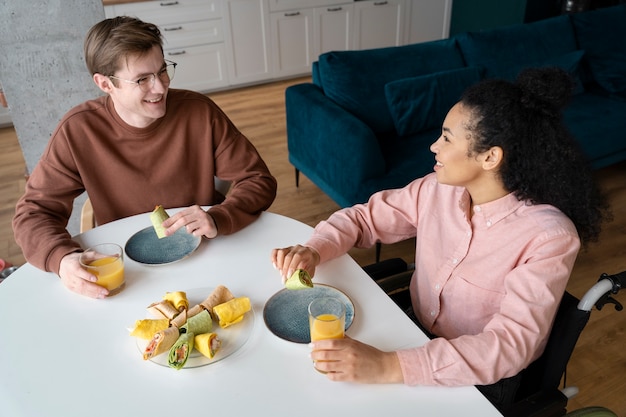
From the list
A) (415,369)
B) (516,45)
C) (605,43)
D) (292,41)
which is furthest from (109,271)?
(292,41)

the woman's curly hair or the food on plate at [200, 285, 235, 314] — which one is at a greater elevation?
the woman's curly hair

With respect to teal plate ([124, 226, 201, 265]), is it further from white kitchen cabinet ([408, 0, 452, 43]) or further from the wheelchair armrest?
white kitchen cabinet ([408, 0, 452, 43])

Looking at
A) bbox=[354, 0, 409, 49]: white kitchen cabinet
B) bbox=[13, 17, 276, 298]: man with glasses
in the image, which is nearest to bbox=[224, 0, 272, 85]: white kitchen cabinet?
bbox=[354, 0, 409, 49]: white kitchen cabinet

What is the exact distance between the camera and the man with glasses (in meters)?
1.39

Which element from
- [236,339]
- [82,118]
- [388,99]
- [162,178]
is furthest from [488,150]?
[388,99]

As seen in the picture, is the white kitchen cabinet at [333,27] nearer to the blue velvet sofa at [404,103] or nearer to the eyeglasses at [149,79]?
the blue velvet sofa at [404,103]

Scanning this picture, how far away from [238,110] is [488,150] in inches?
139

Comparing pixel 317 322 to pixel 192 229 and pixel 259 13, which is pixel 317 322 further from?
pixel 259 13

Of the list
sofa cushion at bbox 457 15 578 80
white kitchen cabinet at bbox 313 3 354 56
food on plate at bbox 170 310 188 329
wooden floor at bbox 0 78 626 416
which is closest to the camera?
food on plate at bbox 170 310 188 329

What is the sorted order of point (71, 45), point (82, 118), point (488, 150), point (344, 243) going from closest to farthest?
point (488, 150) → point (344, 243) → point (82, 118) → point (71, 45)

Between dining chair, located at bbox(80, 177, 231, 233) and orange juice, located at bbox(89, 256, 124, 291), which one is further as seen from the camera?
dining chair, located at bbox(80, 177, 231, 233)

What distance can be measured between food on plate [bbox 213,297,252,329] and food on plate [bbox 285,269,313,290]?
0.10 m

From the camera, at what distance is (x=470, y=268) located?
1.21 meters

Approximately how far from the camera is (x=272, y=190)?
1629mm
